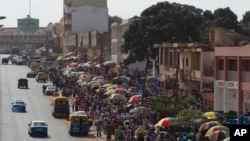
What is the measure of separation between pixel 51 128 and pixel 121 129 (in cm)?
947

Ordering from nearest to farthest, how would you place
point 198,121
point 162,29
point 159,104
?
point 198,121 → point 159,104 → point 162,29

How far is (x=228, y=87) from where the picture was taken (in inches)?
1676

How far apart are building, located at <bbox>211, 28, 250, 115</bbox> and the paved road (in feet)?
28.8

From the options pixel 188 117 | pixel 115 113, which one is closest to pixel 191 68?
pixel 115 113

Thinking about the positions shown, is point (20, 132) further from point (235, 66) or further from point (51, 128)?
point (235, 66)

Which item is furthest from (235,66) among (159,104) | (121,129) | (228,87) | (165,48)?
(165,48)

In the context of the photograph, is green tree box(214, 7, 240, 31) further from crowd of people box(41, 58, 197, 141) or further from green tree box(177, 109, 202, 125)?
green tree box(177, 109, 202, 125)

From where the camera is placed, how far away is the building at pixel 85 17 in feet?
463

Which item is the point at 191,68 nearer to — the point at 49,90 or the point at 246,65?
the point at 246,65

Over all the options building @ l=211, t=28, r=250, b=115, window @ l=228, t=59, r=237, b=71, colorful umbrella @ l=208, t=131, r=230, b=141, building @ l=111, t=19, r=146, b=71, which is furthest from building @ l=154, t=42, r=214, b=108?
building @ l=111, t=19, r=146, b=71

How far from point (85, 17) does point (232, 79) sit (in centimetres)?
10025

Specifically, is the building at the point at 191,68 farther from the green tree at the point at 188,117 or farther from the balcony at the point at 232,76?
the green tree at the point at 188,117

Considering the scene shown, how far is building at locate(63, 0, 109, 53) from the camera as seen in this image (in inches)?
5556

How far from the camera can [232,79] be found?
42594mm
